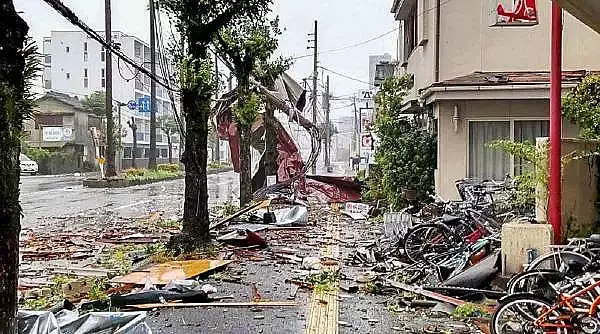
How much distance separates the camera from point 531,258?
8.69 meters

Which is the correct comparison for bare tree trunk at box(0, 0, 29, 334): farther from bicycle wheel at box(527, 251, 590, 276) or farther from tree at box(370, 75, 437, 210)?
tree at box(370, 75, 437, 210)

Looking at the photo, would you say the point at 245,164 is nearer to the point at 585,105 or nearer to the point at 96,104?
the point at 585,105

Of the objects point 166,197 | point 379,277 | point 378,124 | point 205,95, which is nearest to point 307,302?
point 379,277

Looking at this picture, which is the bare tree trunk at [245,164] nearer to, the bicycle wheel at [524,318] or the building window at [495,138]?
Answer: the building window at [495,138]

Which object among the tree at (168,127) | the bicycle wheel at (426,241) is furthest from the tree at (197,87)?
the tree at (168,127)

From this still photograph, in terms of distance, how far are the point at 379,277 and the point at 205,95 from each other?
15.7ft

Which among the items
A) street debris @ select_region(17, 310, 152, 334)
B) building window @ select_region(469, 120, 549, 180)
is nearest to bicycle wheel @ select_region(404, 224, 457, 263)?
building window @ select_region(469, 120, 549, 180)

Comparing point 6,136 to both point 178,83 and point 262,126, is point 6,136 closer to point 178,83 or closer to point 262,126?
point 178,83

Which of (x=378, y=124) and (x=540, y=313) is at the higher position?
(x=378, y=124)

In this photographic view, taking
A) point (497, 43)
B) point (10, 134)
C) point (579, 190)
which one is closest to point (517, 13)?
point (497, 43)

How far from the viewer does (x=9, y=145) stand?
413cm

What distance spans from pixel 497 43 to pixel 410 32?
20.1 feet

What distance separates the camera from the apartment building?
48.7ft

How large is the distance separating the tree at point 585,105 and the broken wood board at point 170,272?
6294mm
